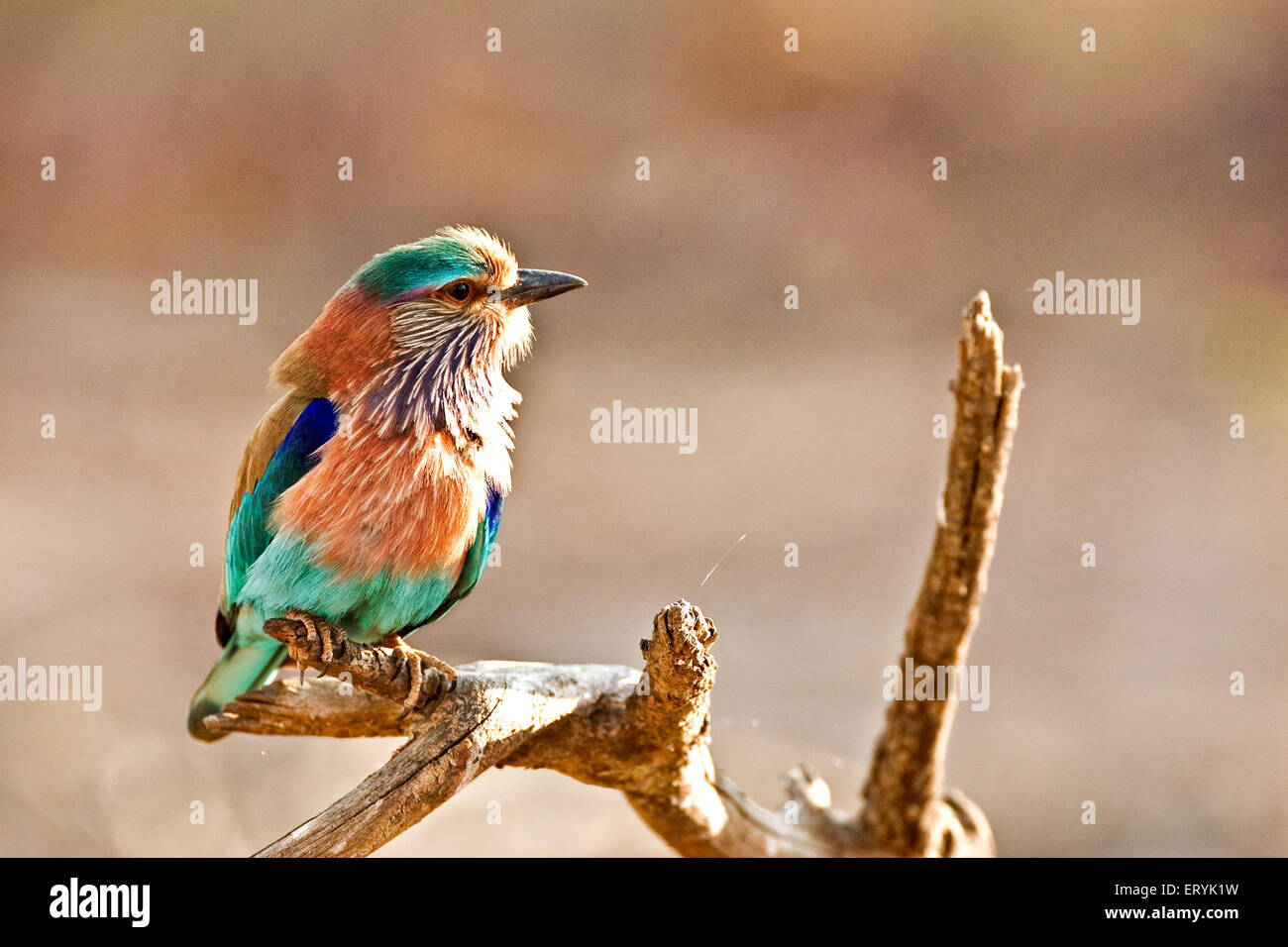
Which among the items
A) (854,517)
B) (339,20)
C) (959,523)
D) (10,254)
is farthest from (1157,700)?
(10,254)

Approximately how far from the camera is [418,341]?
3.30 m

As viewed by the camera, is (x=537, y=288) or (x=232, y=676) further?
(x=232, y=676)

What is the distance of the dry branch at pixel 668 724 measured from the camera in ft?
9.96

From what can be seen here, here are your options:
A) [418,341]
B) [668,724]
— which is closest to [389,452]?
[418,341]

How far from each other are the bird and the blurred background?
2657mm

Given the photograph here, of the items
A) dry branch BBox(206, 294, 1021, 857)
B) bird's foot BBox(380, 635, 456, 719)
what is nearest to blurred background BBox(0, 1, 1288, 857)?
dry branch BBox(206, 294, 1021, 857)

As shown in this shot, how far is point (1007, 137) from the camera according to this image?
9102mm

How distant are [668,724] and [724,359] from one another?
4961mm

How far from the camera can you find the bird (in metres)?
3.11

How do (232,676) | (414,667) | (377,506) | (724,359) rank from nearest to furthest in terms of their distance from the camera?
(377,506), (414,667), (232,676), (724,359)

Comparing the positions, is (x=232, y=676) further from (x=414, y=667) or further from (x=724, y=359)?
(x=724, y=359)

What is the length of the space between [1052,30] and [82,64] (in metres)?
7.06

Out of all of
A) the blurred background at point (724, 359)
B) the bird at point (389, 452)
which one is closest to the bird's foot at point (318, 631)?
the bird at point (389, 452)

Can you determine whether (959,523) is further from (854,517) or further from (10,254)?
(10,254)
